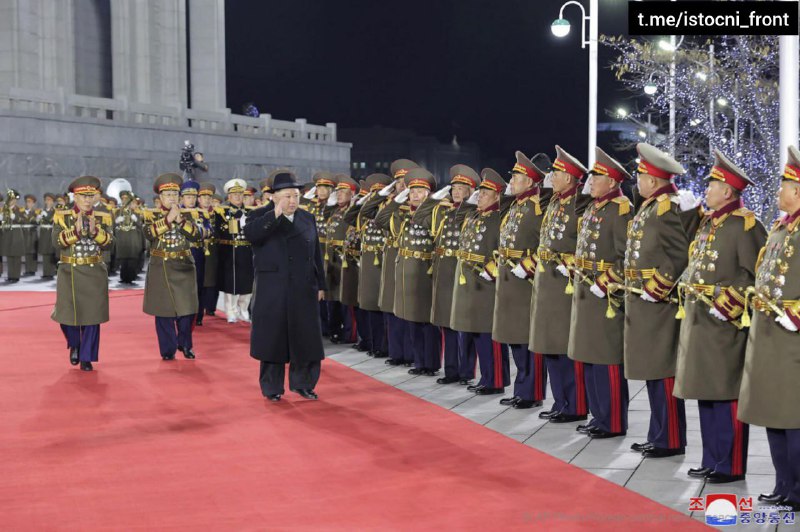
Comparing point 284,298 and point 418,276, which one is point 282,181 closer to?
point 284,298

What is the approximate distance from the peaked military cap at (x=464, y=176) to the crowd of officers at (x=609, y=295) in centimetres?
2

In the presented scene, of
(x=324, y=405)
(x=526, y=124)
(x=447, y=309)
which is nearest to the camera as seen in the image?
(x=324, y=405)

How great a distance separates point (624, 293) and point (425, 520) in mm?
2414

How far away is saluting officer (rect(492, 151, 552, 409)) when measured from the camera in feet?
27.7

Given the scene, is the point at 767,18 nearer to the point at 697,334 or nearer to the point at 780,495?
the point at 697,334

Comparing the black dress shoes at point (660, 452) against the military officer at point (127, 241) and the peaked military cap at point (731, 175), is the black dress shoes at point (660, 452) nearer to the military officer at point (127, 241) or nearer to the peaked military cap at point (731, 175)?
the peaked military cap at point (731, 175)

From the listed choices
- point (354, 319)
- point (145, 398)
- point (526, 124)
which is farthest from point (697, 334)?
point (526, 124)

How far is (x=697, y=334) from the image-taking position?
621cm

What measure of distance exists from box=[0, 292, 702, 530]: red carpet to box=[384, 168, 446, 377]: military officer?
0.70 meters

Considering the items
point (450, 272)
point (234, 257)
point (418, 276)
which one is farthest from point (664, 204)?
point (234, 257)

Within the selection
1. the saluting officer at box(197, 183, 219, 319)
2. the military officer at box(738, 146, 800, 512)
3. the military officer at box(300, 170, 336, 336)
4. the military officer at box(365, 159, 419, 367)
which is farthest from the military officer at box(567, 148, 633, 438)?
the saluting officer at box(197, 183, 219, 319)

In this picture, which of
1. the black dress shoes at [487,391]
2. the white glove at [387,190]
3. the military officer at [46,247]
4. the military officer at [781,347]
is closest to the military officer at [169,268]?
the white glove at [387,190]

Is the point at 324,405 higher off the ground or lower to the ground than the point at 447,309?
lower

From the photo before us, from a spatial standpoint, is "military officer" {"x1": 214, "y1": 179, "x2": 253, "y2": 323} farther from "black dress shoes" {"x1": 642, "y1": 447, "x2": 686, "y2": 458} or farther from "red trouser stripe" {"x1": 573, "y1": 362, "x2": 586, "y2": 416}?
"black dress shoes" {"x1": 642, "y1": 447, "x2": 686, "y2": 458}
